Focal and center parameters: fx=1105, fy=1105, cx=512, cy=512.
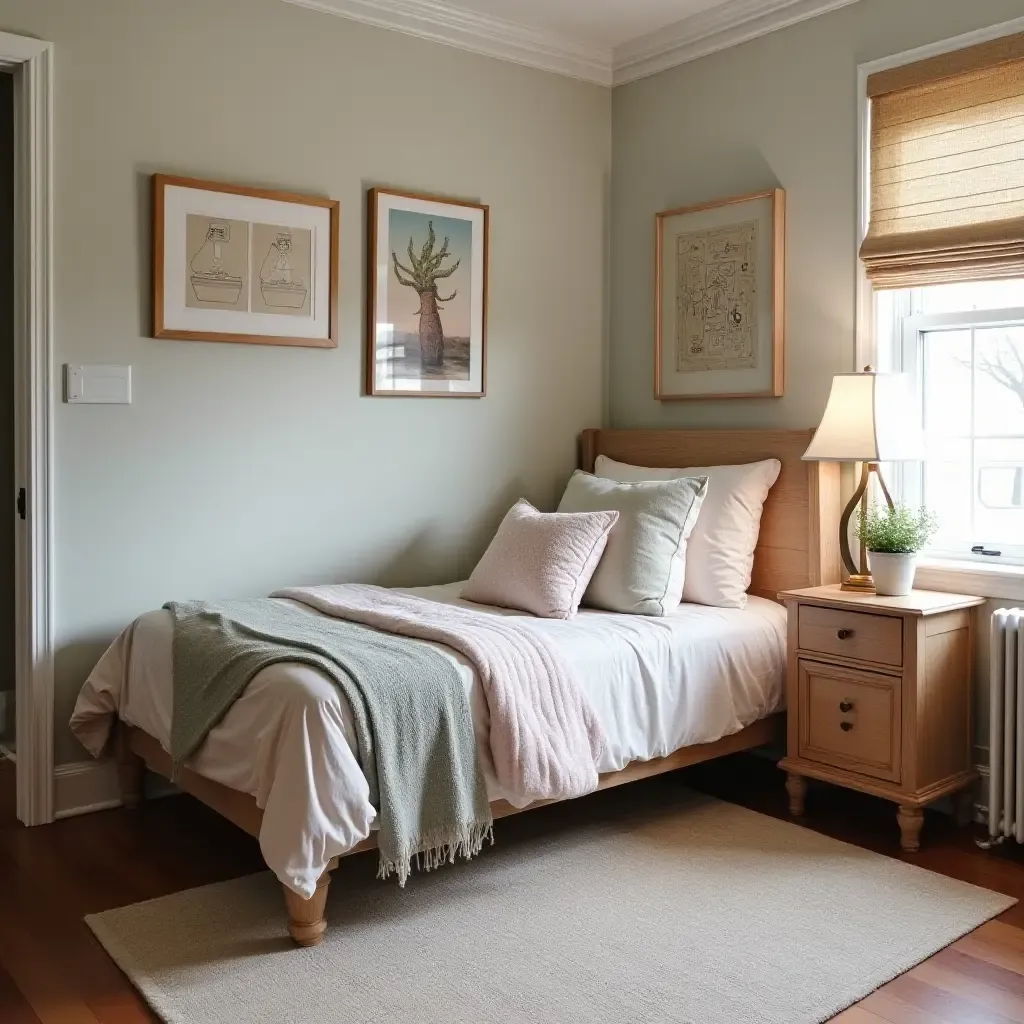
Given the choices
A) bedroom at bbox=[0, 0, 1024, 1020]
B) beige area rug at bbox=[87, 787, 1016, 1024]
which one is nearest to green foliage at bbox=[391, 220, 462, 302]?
bedroom at bbox=[0, 0, 1024, 1020]

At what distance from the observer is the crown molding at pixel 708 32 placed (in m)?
3.71

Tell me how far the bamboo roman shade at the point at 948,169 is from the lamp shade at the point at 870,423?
363 millimetres

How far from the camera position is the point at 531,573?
3.36m

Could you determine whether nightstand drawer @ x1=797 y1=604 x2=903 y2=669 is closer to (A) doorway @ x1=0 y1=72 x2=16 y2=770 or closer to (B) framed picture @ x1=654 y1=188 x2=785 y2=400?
(B) framed picture @ x1=654 y1=188 x2=785 y2=400

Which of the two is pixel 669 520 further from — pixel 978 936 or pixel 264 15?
pixel 264 15

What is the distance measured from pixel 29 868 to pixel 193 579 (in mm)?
970

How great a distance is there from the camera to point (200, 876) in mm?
2838

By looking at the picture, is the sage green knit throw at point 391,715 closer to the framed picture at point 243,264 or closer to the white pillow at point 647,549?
the white pillow at point 647,549

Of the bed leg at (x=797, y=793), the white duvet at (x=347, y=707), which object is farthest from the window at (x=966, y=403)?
the bed leg at (x=797, y=793)

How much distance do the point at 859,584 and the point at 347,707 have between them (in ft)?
5.68

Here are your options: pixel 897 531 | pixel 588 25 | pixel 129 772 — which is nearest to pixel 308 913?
pixel 129 772

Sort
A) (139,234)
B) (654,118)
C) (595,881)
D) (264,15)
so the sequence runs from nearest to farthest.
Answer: (595,881), (139,234), (264,15), (654,118)

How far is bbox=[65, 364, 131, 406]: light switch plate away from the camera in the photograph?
320 cm

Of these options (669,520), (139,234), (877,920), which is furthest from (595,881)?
(139,234)
